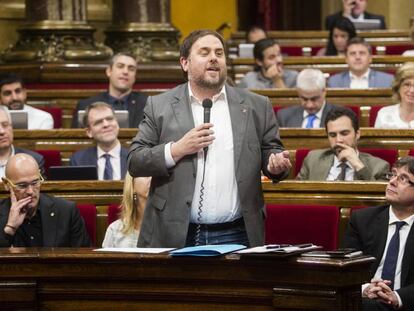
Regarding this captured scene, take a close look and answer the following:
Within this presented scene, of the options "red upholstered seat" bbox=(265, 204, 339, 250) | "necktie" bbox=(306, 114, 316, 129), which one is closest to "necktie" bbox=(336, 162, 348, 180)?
"red upholstered seat" bbox=(265, 204, 339, 250)

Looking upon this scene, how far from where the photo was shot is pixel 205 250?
3.82 meters

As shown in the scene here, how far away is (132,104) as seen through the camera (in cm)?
846

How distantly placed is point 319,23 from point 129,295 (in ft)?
40.2

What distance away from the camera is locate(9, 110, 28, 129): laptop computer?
7844 millimetres

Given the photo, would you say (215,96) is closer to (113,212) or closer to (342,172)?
(113,212)

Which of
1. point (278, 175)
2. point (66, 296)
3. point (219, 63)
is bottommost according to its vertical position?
point (66, 296)

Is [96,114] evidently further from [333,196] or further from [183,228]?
[183,228]

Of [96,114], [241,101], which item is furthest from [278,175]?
[96,114]

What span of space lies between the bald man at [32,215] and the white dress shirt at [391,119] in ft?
8.71

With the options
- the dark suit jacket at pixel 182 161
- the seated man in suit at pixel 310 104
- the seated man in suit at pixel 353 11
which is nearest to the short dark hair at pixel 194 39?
the dark suit jacket at pixel 182 161

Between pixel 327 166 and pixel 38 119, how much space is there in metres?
2.56

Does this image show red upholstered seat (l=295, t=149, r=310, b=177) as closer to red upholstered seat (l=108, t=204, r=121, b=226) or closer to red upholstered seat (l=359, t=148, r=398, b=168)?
red upholstered seat (l=359, t=148, r=398, b=168)

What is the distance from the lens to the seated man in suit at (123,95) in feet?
27.7

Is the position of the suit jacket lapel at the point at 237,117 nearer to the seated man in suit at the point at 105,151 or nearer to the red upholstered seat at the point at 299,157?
the red upholstered seat at the point at 299,157
